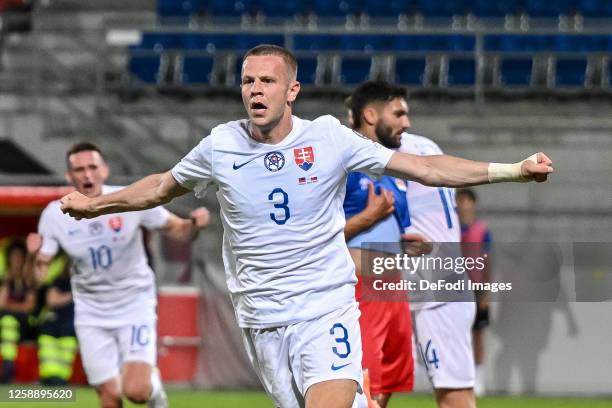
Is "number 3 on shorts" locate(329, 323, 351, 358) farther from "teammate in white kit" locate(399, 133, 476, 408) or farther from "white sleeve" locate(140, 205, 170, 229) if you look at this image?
"white sleeve" locate(140, 205, 170, 229)

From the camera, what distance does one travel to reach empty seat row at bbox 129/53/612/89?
17.2m

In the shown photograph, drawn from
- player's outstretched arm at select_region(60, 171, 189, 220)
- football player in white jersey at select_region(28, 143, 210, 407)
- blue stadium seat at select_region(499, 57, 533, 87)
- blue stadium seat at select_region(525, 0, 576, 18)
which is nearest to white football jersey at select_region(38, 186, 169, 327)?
football player in white jersey at select_region(28, 143, 210, 407)

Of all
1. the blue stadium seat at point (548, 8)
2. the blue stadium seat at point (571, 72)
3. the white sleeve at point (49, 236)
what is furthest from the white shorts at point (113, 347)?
the blue stadium seat at point (548, 8)

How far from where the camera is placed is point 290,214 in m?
5.49

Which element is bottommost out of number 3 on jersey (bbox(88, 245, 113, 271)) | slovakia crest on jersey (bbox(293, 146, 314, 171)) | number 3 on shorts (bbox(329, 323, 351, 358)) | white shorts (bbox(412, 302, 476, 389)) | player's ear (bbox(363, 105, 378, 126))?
white shorts (bbox(412, 302, 476, 389))

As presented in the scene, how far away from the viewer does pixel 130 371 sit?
8922 mm

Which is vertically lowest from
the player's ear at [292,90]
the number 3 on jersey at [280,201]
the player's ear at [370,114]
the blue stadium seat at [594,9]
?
the number 3 on jersey at [280,201]

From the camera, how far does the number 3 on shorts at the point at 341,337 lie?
17.9 ft

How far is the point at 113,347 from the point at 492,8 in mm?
11038

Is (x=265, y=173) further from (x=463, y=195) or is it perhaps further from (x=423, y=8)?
(x=423, y=8)

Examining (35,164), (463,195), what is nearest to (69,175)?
(463,195)

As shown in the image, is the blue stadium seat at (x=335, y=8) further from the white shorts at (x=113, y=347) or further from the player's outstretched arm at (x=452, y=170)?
the player's outstretched arm at (x=452, y=170)

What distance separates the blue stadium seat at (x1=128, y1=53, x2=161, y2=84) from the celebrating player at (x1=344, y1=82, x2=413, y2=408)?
10.9 meters

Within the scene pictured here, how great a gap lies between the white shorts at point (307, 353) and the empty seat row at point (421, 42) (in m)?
12.5
